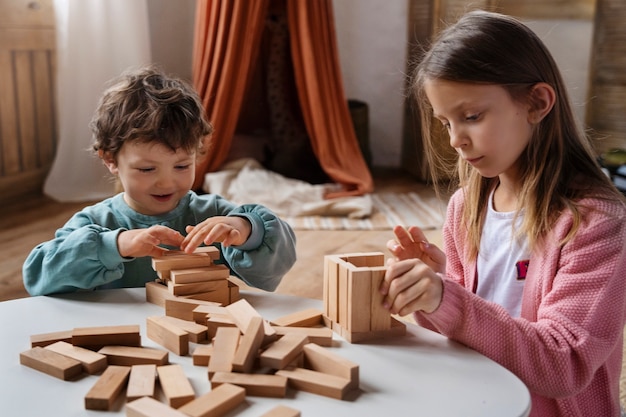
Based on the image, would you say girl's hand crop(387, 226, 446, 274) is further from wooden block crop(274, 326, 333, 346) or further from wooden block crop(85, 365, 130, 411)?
wooden block crop(85, 365, 130, 411)

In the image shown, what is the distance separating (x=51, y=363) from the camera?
2.72 feet

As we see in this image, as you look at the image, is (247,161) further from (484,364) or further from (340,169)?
(484,364)

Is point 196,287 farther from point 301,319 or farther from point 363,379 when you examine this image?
point 363,379

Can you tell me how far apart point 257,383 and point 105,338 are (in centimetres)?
23

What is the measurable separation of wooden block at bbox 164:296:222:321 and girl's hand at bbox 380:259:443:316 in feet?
0.81

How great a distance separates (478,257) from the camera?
124 centimetres

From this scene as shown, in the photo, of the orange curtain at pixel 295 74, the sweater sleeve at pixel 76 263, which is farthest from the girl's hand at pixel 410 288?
the orange curtain at pixel 295 74

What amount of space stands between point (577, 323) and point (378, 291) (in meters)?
0.28

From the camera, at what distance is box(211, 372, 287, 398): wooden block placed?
2.52ft

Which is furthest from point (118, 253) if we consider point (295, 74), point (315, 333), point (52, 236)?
point (295, 74)

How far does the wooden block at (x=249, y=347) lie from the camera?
80cm

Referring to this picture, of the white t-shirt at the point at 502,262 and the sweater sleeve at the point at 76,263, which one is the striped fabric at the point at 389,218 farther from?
the sweater sleeve at the point at 76,263

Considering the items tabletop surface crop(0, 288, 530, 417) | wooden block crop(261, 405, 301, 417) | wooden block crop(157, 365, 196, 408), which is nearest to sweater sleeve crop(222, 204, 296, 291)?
tabletop surface crop(0, 288, 530, 417)

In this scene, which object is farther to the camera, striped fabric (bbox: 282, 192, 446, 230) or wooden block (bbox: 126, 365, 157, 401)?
striped fabric (bbox: 282, 192, 446, 230)
